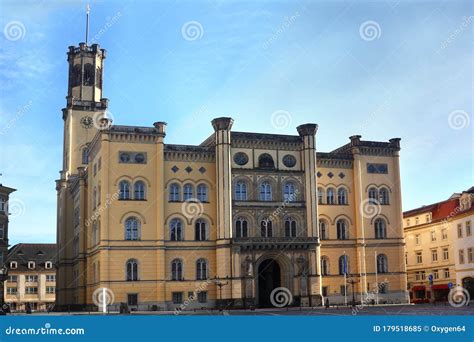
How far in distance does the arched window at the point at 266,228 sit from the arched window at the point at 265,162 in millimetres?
5468

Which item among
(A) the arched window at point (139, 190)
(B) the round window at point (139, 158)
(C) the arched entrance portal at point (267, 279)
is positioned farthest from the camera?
(C) the arched entrance portal at point (267, 279)

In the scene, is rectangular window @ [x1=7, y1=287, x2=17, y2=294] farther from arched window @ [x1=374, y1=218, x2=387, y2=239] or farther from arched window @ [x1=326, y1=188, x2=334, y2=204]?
arched window @ [x1=374, y1=218, x2=387, y2=239]

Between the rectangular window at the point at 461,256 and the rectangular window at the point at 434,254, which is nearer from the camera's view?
the rectangular window at the point at 461,256

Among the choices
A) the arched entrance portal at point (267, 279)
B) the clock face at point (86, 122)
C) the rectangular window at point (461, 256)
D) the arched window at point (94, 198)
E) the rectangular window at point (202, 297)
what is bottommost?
the rectangular window at point (202, 297)

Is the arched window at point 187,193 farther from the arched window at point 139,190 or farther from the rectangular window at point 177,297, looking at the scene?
the rectangular window at point 177,297

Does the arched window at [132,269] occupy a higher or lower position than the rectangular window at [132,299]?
higher

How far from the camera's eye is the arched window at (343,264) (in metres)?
68.8

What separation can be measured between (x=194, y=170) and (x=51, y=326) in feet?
159

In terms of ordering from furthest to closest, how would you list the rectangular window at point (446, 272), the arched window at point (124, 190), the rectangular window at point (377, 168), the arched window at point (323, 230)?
the rectangular window at point (446, 272) < the rectangular window at point (377, 168) < the arched window at point (323, 230) < the arched window at point (124, 190)

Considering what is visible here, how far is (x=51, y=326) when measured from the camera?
53.5 ft

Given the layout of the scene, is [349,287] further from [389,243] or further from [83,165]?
[83,165]

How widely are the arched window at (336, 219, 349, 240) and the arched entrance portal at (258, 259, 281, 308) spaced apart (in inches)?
334

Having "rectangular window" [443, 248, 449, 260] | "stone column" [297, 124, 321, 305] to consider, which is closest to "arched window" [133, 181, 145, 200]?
"stone column" [297, 124, 321, 305]

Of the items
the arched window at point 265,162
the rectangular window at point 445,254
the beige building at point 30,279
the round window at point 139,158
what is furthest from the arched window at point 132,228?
the beige building at point 30,279
